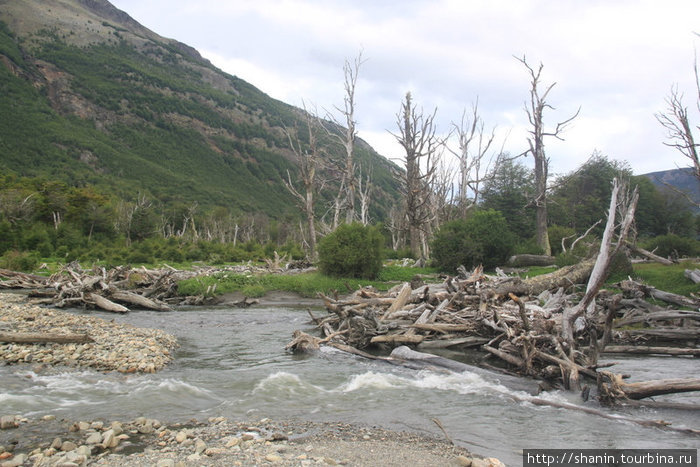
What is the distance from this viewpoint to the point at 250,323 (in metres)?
14.1

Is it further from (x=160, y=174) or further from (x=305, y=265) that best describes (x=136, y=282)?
(x=160, y=174)

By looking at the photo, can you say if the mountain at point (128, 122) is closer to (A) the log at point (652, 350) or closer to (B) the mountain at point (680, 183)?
(B) the mountain at point (680, 183)

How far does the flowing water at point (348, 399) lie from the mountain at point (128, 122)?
171 ft

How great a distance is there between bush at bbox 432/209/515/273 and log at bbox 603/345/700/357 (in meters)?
13.6

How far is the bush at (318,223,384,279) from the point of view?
21656 mm

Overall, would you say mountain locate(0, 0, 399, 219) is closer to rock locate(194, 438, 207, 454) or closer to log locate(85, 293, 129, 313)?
log locate(85, 293, 129, 313)

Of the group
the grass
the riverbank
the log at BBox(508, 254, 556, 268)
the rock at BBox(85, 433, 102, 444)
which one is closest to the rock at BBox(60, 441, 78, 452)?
the riverbank

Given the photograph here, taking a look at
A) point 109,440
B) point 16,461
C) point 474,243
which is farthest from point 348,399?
point 474,243

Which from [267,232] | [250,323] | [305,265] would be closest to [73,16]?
[267,232]

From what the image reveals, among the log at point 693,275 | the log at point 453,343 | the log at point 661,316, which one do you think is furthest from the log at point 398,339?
the log at point 693,275

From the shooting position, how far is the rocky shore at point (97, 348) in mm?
7898

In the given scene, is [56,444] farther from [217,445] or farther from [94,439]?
[217,445]

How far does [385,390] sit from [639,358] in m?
5.48

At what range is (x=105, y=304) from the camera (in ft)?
54.1
